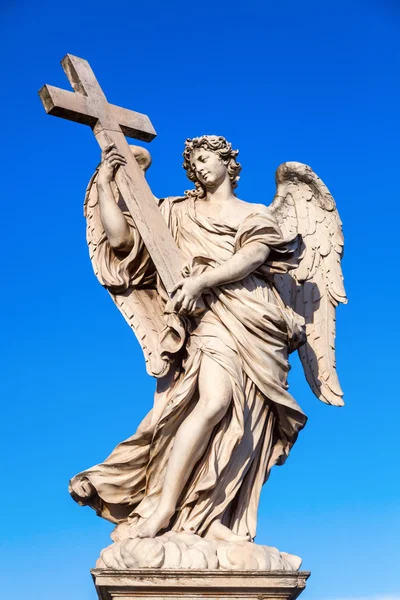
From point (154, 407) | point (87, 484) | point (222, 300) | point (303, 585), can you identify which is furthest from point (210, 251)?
point (303, 585)

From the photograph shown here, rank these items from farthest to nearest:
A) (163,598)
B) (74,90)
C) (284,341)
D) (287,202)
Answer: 1. (287,202)
2. (74,90)
3. (284,341)
4. (163,598)

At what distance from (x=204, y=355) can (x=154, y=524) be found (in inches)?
48.9

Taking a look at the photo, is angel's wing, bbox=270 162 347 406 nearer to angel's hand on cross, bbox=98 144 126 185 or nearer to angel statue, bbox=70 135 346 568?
angel statue, bbox=70 135 346 568

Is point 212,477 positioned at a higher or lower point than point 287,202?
lower

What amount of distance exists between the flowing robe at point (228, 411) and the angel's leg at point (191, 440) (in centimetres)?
11

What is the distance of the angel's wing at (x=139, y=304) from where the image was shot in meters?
8.18

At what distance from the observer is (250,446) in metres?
7.96

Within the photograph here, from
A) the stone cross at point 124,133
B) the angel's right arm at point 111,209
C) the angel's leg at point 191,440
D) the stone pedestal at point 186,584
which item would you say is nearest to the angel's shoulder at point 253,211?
the stone cross at point 124,133

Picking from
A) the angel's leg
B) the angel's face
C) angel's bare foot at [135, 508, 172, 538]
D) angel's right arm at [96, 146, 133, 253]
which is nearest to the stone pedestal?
angel's bare foot at [135, 508, 172, 538]

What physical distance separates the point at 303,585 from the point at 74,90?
4.21 meters

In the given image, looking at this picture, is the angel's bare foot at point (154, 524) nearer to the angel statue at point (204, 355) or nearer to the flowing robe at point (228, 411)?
the angel statue at point (204, 355)

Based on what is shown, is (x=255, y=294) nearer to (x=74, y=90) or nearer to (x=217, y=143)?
(x=217, y=143)

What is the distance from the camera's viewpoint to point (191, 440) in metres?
7.64

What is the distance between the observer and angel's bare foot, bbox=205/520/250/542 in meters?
7.59
